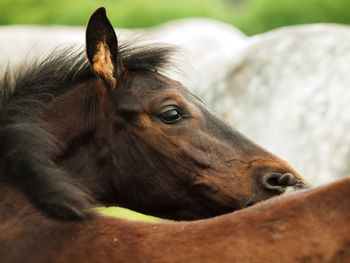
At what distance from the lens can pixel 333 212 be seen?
6.33 ft

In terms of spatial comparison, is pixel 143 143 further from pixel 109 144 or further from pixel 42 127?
pixel 42 127

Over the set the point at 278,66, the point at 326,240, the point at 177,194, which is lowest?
the point at 278,66

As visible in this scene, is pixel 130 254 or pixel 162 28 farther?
pixel 162 28

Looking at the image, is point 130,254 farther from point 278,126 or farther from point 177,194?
point 278,126

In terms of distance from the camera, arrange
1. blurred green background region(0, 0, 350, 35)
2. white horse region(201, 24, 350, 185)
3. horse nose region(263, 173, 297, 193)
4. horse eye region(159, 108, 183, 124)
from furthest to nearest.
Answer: blurred green background region(0, 0, 350, 35) → white horse region(201, 24, 350, 185) → horse eye region(159, 108, 183, 124) → horse nose region(263, 173, 297, 193)

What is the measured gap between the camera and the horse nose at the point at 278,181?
302cm

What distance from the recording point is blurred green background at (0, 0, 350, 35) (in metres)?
16.1

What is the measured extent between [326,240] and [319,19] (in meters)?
14.8

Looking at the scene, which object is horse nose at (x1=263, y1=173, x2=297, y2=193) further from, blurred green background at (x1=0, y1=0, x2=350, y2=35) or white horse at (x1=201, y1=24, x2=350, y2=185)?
blurred green background at (x1=0, y1=0, x2=350, y2=35)

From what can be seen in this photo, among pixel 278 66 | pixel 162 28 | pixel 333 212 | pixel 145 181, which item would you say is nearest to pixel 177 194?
pixel 145 181

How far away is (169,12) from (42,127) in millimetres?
15750

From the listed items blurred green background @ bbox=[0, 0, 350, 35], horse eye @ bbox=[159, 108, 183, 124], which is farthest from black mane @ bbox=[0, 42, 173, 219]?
blurred green background @ bbox=[0, 0, 350, 35]

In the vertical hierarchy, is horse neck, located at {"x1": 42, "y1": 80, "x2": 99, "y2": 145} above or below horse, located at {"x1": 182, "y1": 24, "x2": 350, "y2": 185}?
above

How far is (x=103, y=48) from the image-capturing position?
3129 mm
